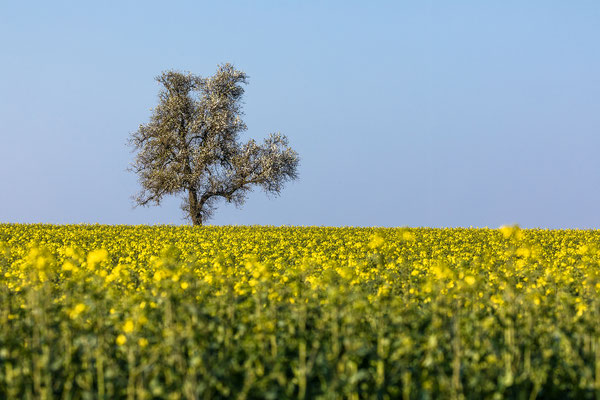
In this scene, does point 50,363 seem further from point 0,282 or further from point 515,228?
point 515,228

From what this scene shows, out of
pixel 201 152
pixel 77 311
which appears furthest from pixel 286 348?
pixel 201 152

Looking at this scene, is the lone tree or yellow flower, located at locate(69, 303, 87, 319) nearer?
yellow flower, located at locate(69, 303, 87, 319)

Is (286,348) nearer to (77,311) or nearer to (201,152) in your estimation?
(77,311)

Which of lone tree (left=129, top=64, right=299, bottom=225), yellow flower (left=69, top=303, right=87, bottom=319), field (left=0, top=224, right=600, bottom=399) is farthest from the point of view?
lone tree (left=129, top=64, right=299, bottom=225)

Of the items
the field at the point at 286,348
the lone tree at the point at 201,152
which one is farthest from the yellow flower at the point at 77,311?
the lone tree at the point at 201,152

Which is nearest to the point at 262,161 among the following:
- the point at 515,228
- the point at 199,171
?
the point at 199,171

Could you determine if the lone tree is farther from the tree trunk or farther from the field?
the field

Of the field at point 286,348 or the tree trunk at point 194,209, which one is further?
the tree trunk at point 194,209

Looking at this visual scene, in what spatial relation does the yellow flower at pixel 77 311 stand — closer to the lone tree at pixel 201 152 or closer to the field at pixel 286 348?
the field at pixel 286 348

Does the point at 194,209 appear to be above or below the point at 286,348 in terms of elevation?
above

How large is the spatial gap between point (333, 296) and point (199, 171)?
37241mm

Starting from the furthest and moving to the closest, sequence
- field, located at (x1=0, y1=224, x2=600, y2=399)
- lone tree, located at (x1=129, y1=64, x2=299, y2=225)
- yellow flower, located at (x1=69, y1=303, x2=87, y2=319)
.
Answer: lone tree, located at (x1=129, y1=64, x2=299, y2=225) < yellow flower, located at (x1=69, y1=303, x2=87, y2=319) < field, located at (x1=0, y1=224, x2=600, y2=399)

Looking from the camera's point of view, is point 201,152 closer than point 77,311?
No

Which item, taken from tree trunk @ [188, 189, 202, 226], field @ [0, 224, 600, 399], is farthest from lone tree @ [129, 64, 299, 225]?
field @ [0, 224, 600, 399]
